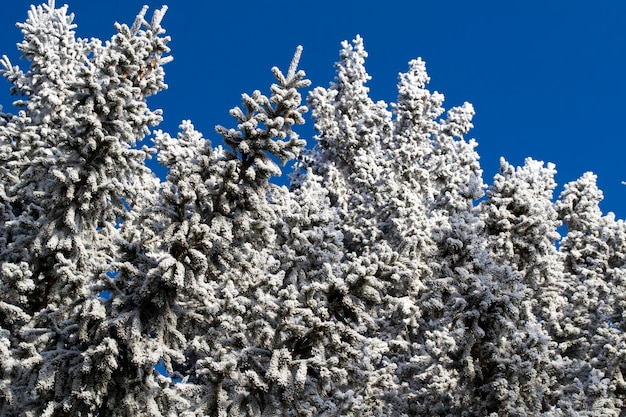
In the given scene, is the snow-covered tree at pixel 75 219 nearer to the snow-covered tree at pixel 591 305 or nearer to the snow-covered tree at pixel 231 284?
the snow-covered tree at pixel 231 284

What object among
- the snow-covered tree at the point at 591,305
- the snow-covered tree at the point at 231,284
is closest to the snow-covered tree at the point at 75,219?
the snow-covered tree at the point at 231,284

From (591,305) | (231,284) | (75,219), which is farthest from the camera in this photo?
(591,305)

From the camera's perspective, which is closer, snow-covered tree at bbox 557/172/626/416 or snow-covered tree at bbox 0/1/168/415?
snow-covered tree at bbox 0/1/168/415

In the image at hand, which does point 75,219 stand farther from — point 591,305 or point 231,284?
point 591,305

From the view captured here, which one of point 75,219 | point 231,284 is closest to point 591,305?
point 231,284

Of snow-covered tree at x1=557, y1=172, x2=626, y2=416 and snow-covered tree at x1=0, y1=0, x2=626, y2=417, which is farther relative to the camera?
snow-covered tree at x1=557, y1=172, x2=626, y2=416

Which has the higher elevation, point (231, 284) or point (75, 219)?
point (75, 219)

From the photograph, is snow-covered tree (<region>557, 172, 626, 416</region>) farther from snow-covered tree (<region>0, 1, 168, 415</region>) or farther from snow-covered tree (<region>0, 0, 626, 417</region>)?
snow-covered tree (<region>0, 1, 168, 415</region>)

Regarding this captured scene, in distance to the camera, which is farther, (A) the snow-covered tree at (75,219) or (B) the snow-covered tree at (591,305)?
(B) the snow-covered tree at (591,305)

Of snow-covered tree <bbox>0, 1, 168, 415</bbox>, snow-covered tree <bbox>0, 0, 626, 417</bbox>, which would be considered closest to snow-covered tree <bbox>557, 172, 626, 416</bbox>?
snow-covered tree <bbox>0, 0, 626, 417</bbox>

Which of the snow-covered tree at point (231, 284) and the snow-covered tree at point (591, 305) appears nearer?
the snow-covered tree at point (231, 284)

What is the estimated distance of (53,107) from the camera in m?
20.5

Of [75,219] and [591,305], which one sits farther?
[591,305]

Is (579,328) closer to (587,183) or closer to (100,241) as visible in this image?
(587,183)
